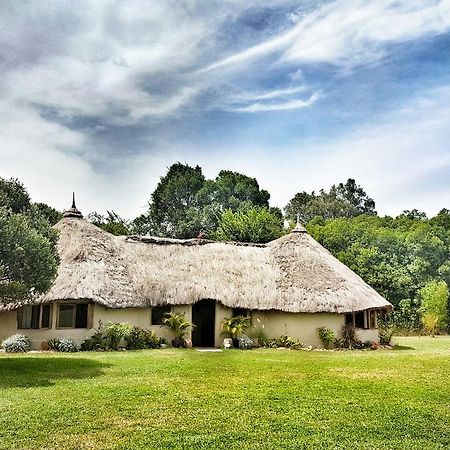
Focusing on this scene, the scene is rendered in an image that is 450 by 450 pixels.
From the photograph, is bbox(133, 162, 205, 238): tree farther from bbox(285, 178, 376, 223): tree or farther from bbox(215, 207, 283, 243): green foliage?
bbox(285, 178, 376, 223): tree

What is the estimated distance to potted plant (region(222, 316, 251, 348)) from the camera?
73.5ft

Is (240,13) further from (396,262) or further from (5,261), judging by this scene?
(396,262)

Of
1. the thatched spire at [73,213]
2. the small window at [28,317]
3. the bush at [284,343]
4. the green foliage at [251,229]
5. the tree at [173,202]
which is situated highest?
the tree at [173,202]

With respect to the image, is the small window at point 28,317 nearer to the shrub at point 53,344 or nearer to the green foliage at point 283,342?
the shrub at point 53,344

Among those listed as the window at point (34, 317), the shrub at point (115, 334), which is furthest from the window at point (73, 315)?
the shrub at point (115, 334)

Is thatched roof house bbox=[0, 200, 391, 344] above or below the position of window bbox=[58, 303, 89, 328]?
above

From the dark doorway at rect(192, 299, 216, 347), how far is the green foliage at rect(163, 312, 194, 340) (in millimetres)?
1961

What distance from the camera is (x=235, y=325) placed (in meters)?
22.5

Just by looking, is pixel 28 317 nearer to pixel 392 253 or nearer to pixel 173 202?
pixel 392 253

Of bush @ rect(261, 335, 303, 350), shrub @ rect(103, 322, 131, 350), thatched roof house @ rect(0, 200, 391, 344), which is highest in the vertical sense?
thatched roof house @ rect(0, 200, 391, 344)

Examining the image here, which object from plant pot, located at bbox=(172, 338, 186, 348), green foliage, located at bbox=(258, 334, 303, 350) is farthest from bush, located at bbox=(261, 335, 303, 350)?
plant pot, located at bbox=(172, 338, 186, 348)

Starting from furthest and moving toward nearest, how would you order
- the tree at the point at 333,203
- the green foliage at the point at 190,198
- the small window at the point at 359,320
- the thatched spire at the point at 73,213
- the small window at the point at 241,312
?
1. the tree at the point at 333,203
2. the green foliage at the point at 190,198
3. the thatched spire at the point at 73,213
4. the small window at the point at 359,320
5. the small window at the point at 241,312

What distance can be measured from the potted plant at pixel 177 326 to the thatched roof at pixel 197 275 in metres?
0.61

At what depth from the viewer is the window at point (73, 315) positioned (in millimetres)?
21234
